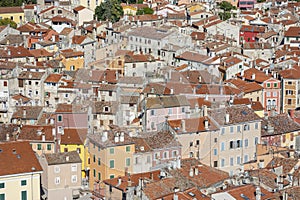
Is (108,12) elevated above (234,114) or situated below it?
above

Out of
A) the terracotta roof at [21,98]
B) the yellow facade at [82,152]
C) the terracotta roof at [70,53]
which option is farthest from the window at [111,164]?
the terracotta roof at [70,53]

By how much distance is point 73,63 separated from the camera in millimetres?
35781

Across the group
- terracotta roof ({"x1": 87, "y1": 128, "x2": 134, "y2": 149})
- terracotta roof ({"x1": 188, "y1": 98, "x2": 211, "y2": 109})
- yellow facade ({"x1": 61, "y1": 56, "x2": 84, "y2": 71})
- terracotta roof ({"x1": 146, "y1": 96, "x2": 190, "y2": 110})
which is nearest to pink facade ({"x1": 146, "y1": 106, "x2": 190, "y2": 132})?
terracotta roof ({"x1": 146, "y1": 96, "x2": 190, "y2": 110})

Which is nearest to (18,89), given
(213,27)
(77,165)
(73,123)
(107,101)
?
(107,101)

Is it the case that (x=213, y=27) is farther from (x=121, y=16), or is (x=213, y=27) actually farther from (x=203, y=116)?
(x=203, y=116)

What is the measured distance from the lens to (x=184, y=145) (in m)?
21.9

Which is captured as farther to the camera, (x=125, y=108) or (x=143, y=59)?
(x=143, y=59)

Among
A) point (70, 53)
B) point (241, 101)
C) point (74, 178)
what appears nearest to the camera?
point (74, 178)

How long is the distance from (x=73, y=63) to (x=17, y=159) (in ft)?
55.8

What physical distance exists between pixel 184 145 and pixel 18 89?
11283 millimetres

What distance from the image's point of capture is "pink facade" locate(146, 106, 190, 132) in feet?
78.3

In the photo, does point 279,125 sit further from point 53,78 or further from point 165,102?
point 53,78

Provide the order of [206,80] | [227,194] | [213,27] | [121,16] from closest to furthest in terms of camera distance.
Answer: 1. [227,194]
2. [206,80]
3. [213,27]
4. [121,16]

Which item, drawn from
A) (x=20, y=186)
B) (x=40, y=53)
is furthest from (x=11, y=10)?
(x=20, y=186)
